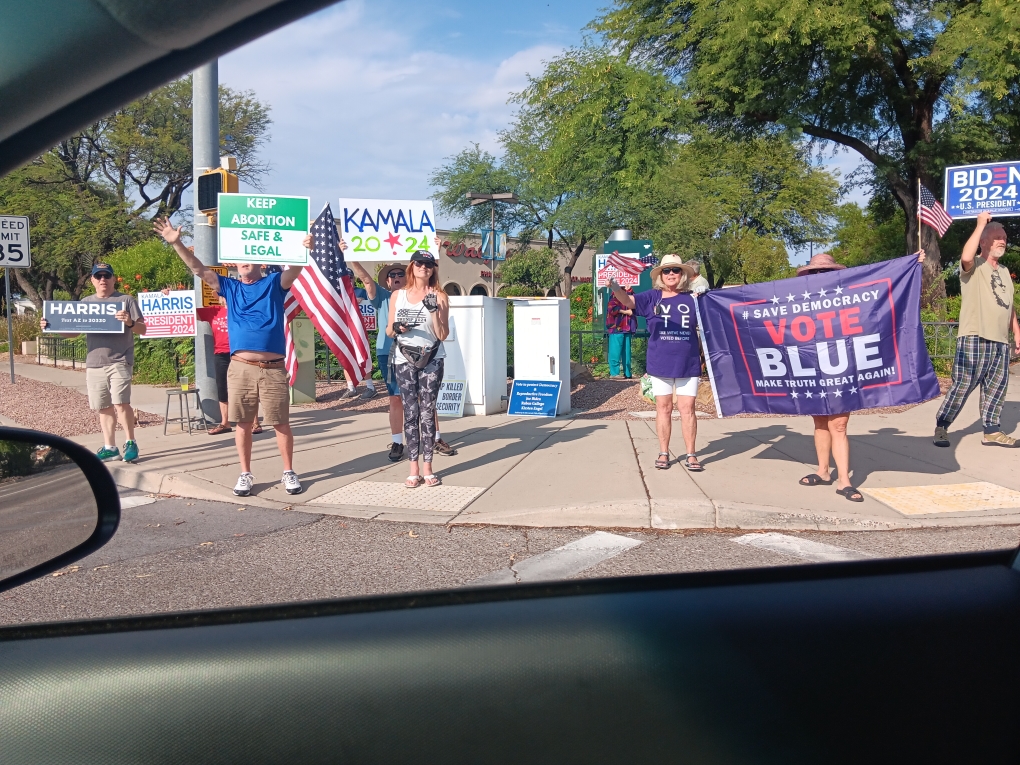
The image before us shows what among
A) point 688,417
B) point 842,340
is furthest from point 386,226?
point 842,340

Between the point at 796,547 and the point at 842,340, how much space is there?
2015 mm

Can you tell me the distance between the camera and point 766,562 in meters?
4.80

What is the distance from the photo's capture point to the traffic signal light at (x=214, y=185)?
9101 mm

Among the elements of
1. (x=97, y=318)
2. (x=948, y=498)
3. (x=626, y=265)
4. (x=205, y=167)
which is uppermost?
(x=205, y=167)

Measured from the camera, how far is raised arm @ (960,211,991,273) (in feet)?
23.6

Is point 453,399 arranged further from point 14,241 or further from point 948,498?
point 14,241

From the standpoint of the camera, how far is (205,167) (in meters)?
9.48

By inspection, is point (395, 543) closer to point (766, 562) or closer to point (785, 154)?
point (766, 562)

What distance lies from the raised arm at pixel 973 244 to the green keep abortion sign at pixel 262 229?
230 inches

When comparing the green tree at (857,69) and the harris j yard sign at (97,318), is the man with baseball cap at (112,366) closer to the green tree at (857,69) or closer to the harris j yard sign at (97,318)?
the harris j yard sign at (97,318)

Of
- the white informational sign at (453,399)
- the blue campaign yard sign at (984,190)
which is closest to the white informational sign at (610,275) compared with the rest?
the white informational sign at (453,399)

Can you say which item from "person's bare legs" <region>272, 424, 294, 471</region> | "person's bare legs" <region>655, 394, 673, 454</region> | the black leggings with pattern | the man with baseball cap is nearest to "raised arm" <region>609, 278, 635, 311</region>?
"person's bare legs" <region>655, 394, 673, 454</region>

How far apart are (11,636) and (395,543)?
13.1 ft

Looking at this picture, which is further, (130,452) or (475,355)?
(475,355)
